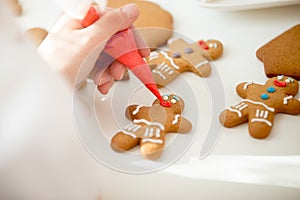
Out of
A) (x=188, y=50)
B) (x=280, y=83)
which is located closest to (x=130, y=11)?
(x=188, y=50)

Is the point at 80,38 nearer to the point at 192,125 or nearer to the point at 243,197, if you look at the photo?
the point at 192,125

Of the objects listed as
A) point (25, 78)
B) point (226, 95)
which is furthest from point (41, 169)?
point (226, 95)

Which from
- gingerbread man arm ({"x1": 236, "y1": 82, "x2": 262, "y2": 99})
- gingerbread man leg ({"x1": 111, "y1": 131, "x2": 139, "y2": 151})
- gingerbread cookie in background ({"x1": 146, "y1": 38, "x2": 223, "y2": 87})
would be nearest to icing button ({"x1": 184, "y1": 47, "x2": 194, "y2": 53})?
gingerbread cookie in background ({"x1": 146, "y1": 38, "x2": 223, "y2": 87})

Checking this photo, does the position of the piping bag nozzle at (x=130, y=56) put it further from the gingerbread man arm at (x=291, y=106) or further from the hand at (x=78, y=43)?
the gingerbread man arm at (x=291, y=106)

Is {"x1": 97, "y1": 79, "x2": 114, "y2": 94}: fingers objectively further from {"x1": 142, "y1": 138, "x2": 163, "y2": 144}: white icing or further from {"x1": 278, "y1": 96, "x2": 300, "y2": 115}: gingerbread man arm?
{"x1": 278, "y1": 96, "x2": 300, "y2": 115}: gingerbread man arm

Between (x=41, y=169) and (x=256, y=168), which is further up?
(x=41, y=169)

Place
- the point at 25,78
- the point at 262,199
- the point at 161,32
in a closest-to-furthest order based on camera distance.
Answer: the point at 25,78 → the point at 262,199 → the point at 161,32
